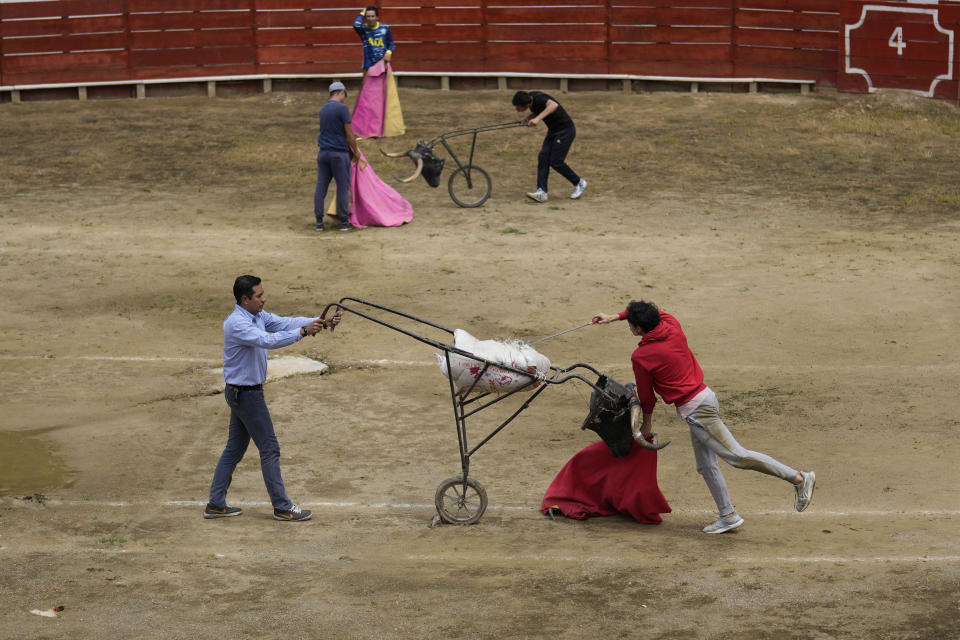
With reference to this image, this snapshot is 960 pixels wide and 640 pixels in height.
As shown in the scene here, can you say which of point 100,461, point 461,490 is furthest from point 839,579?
point 100,461

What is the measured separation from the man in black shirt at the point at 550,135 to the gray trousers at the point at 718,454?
8865 mm

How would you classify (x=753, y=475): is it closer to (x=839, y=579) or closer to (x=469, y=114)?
(x=839, y=579)

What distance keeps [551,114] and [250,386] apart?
9482mm

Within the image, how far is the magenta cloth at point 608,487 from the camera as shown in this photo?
862 centimetres

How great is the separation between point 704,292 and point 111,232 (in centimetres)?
752

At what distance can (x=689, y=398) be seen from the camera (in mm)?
8367

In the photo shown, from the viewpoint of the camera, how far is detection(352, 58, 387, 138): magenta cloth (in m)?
20.6

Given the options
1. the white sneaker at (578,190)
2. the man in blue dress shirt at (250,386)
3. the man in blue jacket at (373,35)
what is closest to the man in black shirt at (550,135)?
the white sneaker at (578,190)

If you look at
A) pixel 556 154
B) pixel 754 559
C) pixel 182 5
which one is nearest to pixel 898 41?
pixel 556 154

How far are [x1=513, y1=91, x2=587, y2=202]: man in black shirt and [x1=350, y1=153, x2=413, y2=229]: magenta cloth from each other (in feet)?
6.49

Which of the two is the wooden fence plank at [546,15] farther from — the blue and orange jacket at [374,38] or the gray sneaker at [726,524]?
the gray sneaker at [726,524]

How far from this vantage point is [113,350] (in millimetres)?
12656

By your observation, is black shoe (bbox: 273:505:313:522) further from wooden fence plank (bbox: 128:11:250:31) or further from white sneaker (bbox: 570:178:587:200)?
wooden fence plank (bbox: 128:11:250:31)

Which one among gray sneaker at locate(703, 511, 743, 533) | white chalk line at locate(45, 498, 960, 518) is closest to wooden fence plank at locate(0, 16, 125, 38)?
white chalk line at locate(45, 498, 960, 518)
